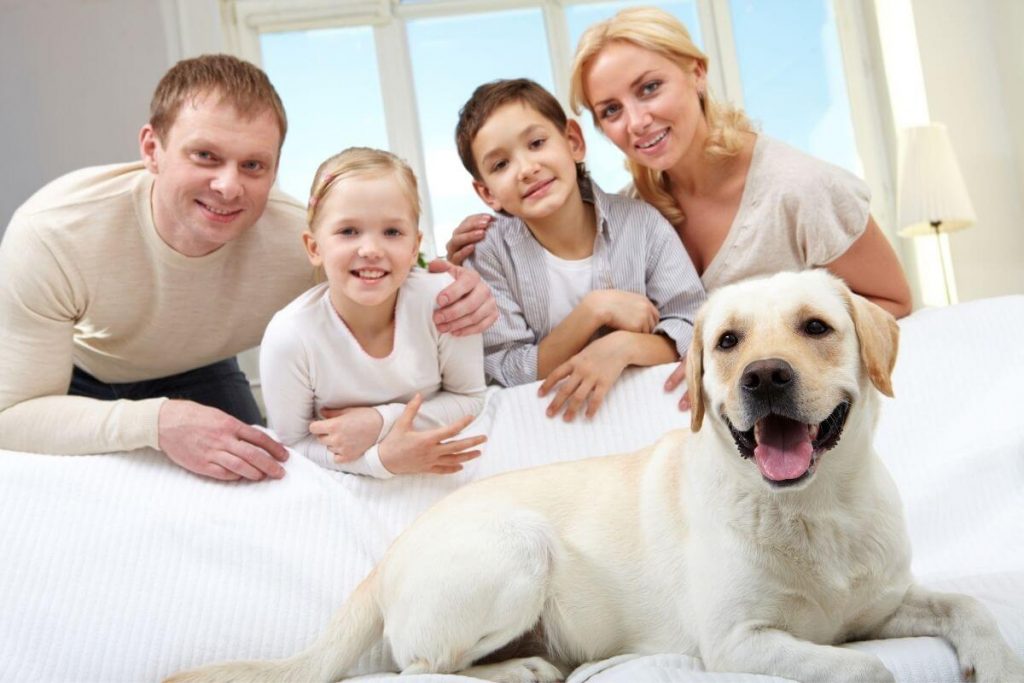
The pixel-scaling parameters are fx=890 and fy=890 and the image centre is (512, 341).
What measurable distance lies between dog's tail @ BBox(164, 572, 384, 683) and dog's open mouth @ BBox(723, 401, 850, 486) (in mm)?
637

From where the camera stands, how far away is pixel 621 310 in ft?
7.02

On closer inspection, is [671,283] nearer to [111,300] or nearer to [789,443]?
[789,443]

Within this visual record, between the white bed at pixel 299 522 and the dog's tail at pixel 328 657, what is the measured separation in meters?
0.24

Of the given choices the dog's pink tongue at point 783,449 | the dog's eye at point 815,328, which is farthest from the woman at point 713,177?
the dog's pink tongue at point 783,449

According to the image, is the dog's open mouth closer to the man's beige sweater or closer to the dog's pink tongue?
Answer: the dog's pink tongue

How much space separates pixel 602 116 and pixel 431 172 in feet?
7.12

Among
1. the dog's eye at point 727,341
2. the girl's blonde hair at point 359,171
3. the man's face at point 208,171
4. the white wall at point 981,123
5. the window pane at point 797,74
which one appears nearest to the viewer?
the dog's eye at point 727,341

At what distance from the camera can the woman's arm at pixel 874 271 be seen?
7.29 feet

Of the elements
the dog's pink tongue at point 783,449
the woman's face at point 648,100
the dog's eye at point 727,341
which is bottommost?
the dog's pink tongue at point 783,449

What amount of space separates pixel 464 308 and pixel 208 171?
2.25ft

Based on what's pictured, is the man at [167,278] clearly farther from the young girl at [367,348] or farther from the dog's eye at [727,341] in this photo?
the dog's eye at [727,341]

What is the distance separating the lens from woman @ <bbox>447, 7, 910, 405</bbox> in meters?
2.22

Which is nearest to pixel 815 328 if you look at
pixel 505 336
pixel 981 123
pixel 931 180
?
pixel 505 336

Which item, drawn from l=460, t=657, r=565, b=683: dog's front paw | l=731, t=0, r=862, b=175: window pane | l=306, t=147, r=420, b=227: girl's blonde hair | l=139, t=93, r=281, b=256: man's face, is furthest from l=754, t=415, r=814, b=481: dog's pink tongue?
l=731, t=0, r=862, b=175: window pane
